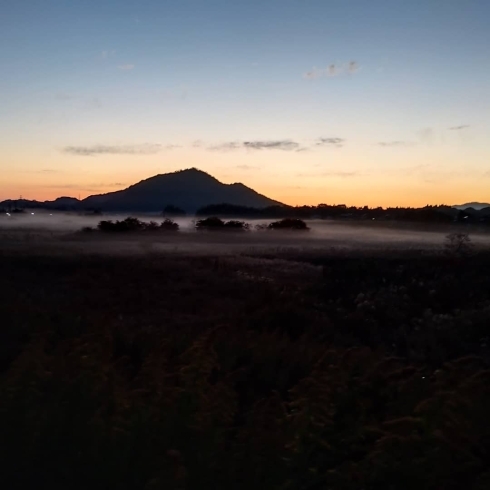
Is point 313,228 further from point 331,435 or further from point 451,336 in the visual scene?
point 331,435

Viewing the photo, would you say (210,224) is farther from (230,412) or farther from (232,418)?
(230,412)

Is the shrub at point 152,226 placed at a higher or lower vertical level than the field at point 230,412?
higher

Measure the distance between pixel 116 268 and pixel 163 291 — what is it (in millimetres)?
6384

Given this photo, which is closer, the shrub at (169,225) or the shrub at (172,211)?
the shrub at (169,225)

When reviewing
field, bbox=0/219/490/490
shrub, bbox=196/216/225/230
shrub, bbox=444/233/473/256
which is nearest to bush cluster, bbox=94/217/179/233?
shrub, bbox=196/216/225/230

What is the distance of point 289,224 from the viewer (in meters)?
62.7

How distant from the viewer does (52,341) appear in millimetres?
9906

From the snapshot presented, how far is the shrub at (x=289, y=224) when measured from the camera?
61.1m

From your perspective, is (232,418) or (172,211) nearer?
(232,418)

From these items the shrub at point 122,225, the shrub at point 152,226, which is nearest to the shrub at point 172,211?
the shrub at point 152,226

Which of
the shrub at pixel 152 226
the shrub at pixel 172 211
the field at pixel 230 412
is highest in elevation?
the shrub at pixel 172 211

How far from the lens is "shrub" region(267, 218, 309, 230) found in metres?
61.1

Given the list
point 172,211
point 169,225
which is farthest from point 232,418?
point 172,211

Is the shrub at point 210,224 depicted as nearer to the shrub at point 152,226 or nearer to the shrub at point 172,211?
the shrub at point 152,226
